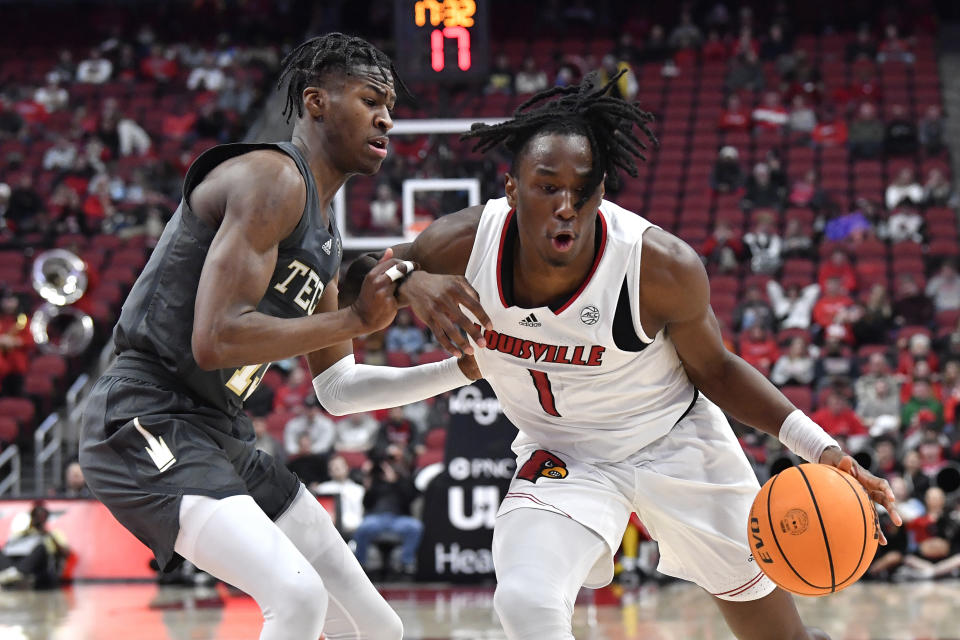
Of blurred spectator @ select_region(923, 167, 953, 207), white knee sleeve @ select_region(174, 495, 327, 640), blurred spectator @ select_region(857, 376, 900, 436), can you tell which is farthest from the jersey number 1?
blurred spectator @ select_region(923, 167, 953, 207)

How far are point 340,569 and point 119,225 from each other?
1140 centimetres

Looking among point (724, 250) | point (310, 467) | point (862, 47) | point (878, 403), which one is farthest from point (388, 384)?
point (862, 47)

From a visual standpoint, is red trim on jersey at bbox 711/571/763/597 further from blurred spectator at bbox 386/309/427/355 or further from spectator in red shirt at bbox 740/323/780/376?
blurred spectator at bbox 386/309/427/355

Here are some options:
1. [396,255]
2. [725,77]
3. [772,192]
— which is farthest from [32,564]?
[725,77]

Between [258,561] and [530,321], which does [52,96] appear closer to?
[530,321]

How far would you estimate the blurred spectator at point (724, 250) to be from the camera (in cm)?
1293

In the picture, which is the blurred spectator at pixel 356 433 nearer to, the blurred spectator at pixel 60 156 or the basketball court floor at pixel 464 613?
the basketball court floor at pixel 464 613

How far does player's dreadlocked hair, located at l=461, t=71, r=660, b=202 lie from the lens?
3588mm

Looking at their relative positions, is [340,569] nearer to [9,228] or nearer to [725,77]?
[9,228]

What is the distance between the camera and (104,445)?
3297 mm

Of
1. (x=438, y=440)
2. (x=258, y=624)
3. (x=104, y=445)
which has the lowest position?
(x=258, y=624)

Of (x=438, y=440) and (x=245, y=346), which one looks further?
(x=438, y=440)

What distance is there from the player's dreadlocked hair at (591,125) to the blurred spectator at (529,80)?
12.5 m

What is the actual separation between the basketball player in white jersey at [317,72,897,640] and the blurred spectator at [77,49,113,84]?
15.5 m
